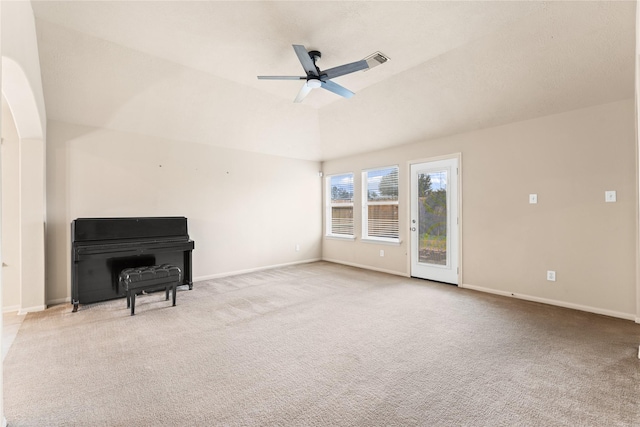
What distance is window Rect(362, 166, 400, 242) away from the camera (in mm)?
5801

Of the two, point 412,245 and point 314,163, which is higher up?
point 314,163

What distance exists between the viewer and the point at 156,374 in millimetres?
2324

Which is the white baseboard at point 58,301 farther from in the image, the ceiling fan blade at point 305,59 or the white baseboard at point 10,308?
the ceiling fan blade at point 305,59

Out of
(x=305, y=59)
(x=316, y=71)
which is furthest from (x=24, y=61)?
(x=316, y=71)

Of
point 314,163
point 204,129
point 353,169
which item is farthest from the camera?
point 314,163

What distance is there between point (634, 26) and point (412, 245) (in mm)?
3648

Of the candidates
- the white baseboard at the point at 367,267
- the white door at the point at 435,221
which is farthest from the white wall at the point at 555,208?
the white baseboard at the point at 367,267

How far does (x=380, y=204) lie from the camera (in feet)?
19.9

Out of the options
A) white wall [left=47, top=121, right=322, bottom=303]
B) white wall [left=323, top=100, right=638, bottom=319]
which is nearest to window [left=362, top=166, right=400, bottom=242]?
white wall [left=323, top=100, right=638, bottom=319]

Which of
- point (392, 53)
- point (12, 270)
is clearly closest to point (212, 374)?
point (12, 270)

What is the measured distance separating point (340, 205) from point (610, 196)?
4453 millimetres

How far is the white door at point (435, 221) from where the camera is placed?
4.86 meters

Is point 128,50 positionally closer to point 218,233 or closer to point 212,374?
point 218,233

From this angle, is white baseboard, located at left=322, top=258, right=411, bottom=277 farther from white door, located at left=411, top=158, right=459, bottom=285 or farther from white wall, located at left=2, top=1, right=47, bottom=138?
white wall, located at left=2, top=1, right=47, bottom=138
